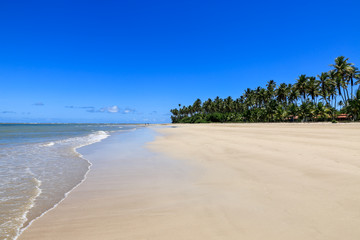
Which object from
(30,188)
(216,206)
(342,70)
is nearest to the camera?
(216,206)

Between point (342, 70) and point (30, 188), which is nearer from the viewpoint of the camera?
point (30, 188)

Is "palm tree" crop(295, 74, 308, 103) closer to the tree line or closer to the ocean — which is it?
the tree line

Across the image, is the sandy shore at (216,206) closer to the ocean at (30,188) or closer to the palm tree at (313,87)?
the ocean at (30,188)

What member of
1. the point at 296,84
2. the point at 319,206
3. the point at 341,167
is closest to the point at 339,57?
the point at 296,84

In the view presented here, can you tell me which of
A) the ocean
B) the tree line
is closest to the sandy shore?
the ocean

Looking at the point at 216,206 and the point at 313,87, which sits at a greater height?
the point at 313,87

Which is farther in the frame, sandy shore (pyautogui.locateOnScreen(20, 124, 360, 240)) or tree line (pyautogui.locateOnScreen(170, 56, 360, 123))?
tree line (pyautogui.locateOnScreen(170, 56, 360, 123))

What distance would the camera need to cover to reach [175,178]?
237 inches

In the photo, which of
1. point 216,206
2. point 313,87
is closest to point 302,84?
point 313,87

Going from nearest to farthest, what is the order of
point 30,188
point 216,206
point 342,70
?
point 216,206 → point 30,188 → point 342,70

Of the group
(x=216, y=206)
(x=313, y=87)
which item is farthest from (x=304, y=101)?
(x=216, y=206)

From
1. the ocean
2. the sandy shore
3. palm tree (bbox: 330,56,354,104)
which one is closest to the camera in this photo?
the sandy shore

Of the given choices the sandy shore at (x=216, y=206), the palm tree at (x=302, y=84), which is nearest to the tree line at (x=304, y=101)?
the palm tree at (x=302, y=84)

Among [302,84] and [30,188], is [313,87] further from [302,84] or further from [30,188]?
[30,188]
